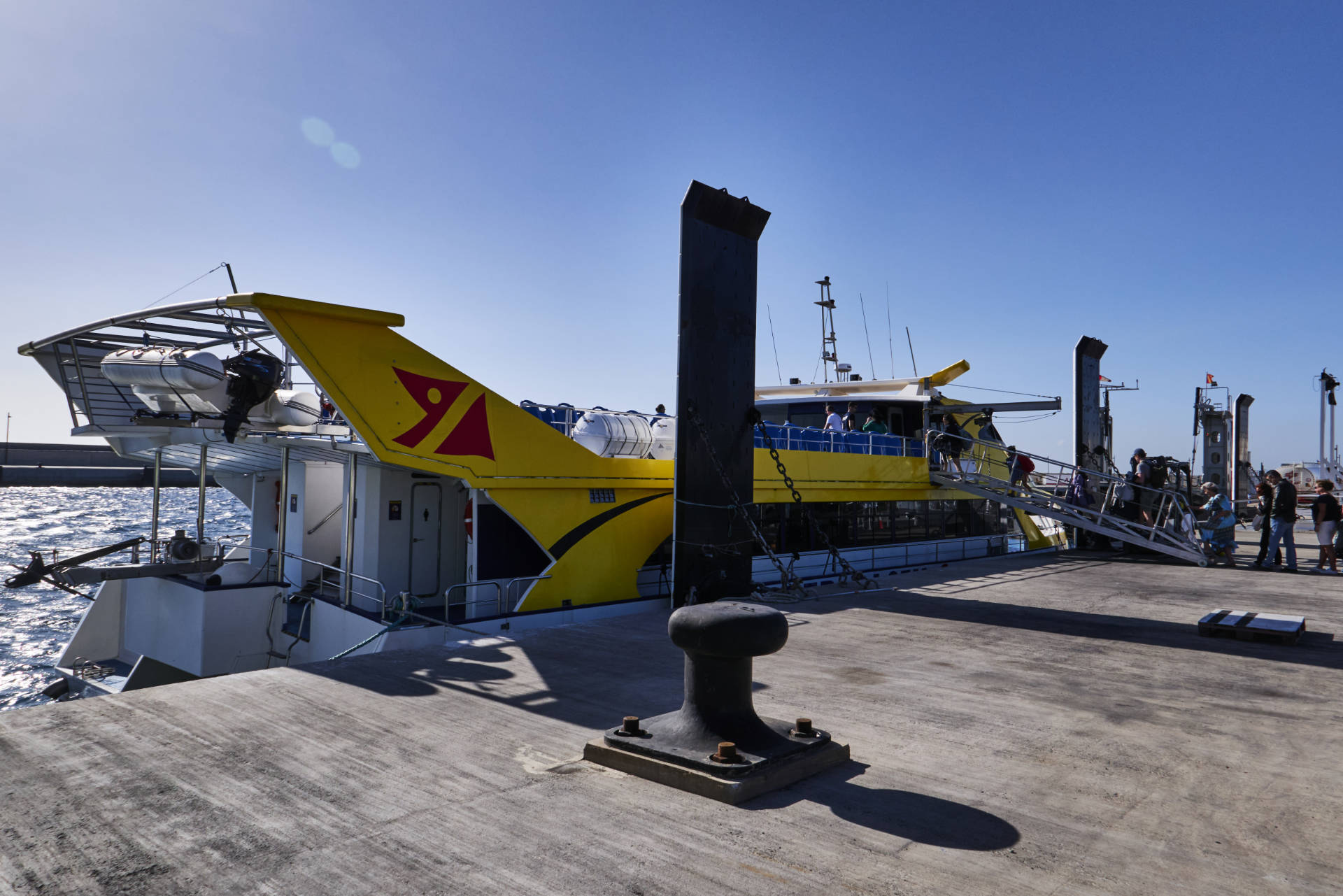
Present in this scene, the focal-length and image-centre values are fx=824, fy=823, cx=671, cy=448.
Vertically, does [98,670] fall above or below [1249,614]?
below

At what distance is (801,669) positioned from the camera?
726cm

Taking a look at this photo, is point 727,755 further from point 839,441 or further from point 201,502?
point 839,441

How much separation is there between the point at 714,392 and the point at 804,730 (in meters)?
6.96

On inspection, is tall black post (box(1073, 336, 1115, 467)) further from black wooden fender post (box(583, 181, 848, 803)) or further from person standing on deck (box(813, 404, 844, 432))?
black wooden fender post (box(583, 181, 848, 803))

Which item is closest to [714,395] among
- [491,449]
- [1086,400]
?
[491,449]

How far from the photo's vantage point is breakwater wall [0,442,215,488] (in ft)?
253

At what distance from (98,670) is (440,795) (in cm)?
1034

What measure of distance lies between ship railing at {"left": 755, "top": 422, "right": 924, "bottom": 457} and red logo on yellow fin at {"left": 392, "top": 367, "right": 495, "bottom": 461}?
480cm

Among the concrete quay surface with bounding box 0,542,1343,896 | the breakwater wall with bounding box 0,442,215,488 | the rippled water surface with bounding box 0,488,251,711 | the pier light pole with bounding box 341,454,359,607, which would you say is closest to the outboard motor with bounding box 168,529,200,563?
the rippled water surface with bounding box 0,488,251,711

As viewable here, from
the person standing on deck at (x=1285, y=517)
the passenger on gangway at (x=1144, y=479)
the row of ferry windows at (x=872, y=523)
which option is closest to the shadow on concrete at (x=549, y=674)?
the row of ferry windows at (x=872, y=523)

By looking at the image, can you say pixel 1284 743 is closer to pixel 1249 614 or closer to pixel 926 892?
pixel 926 892

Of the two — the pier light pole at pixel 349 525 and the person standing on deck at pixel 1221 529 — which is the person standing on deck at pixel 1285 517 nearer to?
the person standing on deck at pixel 1221 529

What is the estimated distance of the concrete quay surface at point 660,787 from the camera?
3.48 meters

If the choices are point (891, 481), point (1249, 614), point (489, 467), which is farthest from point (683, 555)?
point (891, 481)
